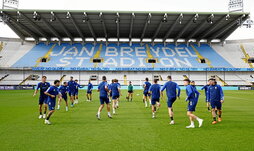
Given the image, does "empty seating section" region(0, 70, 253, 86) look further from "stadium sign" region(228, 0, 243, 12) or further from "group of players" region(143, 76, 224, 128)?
"group of players" region(143, 76, 224, 128)

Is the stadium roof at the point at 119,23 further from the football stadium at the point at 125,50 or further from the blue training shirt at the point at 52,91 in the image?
the blue training shirt at the point at 52,91

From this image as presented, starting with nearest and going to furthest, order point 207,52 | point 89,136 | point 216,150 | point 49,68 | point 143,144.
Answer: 1. point 216,150
2. point 143,144
3. point 89,136
4. point 49,68
5. point 207,52

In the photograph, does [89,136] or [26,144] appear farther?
[89,136]

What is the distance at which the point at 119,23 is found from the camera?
150ft

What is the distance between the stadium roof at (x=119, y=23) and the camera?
137 feet

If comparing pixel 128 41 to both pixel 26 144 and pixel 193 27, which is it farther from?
pixel 26 144

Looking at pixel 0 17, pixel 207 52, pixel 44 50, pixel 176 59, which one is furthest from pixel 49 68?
pixel 207 52

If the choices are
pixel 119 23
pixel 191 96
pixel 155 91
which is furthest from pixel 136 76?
pixel 191 96

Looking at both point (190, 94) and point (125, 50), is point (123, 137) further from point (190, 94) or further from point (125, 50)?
point (125, 50)

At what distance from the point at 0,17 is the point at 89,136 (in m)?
45.9

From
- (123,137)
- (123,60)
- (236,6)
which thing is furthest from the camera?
(123,60)

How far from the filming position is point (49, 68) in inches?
1815

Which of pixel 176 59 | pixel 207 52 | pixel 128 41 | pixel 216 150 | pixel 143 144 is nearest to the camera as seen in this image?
pixel 216 150

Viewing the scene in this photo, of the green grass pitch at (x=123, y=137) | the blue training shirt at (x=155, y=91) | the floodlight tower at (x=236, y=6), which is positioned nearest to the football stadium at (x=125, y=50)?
the floodlight tower at (x=236, y=6)
